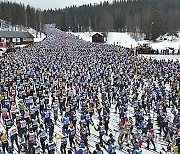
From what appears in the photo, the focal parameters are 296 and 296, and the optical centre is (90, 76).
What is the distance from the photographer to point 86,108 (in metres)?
19.3

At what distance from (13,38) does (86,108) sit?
5821 centimetres

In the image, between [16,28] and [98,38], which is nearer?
[98,38]

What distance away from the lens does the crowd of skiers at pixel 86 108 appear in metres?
15.5

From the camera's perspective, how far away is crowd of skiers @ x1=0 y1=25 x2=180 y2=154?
15508 millimetres

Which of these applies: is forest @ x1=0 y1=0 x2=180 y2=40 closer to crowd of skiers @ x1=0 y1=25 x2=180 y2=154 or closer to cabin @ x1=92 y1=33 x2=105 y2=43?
cabin @ x1=92 y1=33 x2=105 y2=43

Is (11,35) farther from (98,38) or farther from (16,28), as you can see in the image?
(16,28)

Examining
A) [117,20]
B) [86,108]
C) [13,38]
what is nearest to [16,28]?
[13,38]

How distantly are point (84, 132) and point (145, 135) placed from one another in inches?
140

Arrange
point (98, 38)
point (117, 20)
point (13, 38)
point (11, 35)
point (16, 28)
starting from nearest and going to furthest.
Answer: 1. point (13, 38)
2. point (11, 35)
3. point (98, 38)
4. point (16, 28)
5. point (117, 20)

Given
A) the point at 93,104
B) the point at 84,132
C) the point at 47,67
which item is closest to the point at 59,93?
the point at 93,104

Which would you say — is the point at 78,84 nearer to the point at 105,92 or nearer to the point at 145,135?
the point at 105,92

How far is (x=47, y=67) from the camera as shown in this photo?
32.3 meters

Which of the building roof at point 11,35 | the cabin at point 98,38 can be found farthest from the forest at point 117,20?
the building roof at point 11,35

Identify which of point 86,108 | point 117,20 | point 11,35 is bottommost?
point 86,108
